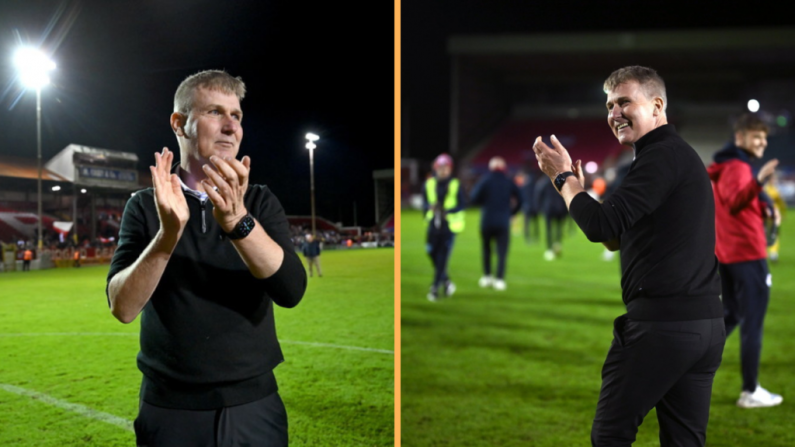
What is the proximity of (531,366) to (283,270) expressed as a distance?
3861 millimetres

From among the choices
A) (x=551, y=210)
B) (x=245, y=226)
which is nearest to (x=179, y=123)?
(x=245, y=226)

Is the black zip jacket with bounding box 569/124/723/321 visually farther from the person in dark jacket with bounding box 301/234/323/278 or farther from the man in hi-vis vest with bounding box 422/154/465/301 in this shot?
the man in hi-vis vest with bounding box 422/154/465/301

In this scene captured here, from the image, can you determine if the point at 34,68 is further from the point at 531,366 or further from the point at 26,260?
the point at 531,366

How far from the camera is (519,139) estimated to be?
4216 cm

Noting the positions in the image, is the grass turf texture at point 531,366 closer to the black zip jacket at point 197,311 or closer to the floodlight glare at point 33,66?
the black zip jacket at point 197,311

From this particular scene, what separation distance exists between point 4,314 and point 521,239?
634 inches

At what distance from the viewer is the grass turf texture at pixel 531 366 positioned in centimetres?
403

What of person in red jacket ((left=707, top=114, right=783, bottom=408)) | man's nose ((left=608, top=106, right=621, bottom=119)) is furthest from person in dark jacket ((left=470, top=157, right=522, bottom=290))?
man's nose ((left=608, top=106, right=621, bottom=119))

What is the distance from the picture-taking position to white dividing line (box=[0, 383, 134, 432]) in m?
2.77

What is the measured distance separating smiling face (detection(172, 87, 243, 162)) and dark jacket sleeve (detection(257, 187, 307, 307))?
9.0 inches

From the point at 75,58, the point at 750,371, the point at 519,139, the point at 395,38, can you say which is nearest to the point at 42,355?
the point at 75,58

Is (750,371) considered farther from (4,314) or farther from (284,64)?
(4,314)

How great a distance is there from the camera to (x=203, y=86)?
2244 mm

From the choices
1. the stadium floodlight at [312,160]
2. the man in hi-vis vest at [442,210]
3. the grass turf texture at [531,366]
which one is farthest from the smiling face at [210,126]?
the man in hi-vis vest at [442,210]
